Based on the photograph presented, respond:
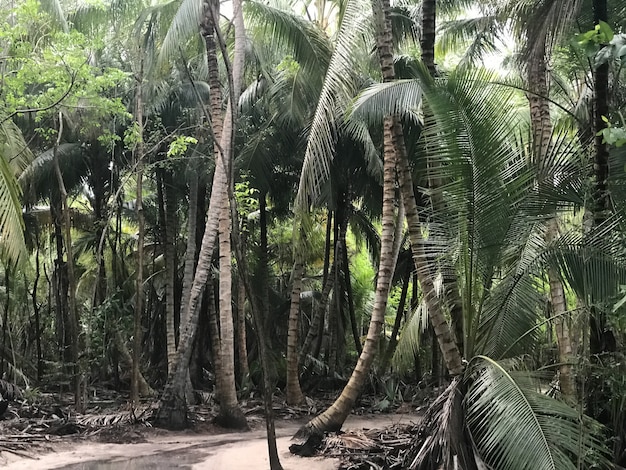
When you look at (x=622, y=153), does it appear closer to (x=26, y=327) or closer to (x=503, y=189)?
(x=503, y=189)

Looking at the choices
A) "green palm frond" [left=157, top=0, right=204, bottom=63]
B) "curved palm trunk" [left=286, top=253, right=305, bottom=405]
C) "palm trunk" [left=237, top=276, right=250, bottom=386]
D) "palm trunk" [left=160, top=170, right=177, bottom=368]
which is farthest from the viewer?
"palm trunk" [left=237, top=276, right=250, bottom=386]

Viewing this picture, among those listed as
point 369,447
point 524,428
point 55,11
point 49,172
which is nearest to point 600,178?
point 524,428

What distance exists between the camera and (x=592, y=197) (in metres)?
5.72

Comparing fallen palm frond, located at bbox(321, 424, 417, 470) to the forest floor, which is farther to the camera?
the forest floor

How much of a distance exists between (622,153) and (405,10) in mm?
7112

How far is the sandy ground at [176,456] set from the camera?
7781mm

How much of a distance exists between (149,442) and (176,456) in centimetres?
146

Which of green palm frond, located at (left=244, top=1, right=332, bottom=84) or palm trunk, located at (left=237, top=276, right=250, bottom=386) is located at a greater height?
green palm frond, located at (left=244, top=1, right=332, bottom=84)

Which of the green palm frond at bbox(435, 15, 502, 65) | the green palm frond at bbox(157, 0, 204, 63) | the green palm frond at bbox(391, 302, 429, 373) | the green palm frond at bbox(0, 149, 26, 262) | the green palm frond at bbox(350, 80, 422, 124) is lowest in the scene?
the green palm frond at bbox(391, 302, 429, 373)

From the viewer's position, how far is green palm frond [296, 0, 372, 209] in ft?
24.1

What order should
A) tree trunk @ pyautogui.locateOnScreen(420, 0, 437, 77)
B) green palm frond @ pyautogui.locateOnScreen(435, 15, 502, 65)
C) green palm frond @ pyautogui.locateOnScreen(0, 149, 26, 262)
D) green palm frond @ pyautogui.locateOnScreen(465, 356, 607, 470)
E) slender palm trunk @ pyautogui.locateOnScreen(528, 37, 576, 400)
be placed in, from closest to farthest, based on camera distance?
green palm frond @ pyautogui.locateOnScreen(465, 356, 607, 470), green palm frond @ pyautogui.locateOnScreen(0, 149, 26, 262), tree trunk @ pyautogui.locateOnScreen(420, 0, 437, 77), slender palm trunk @ pyautogui.locateOnScreen(528, 37, 576, 400), green palm frond @ pyautogui.locateOnScreen(435, 15, 502, 65)

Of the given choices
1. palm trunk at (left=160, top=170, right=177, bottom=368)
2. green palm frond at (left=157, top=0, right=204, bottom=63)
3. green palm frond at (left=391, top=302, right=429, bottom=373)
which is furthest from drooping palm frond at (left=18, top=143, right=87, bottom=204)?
green palm frond at (left=391, top=302, right=429, bottom=373)

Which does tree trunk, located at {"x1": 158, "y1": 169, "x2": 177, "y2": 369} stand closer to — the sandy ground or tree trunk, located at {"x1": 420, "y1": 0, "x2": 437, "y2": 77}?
the sandy ground

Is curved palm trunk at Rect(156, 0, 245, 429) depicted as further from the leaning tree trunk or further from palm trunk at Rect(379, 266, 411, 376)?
palm trunk at Rect(379, 266, 411, 376)
